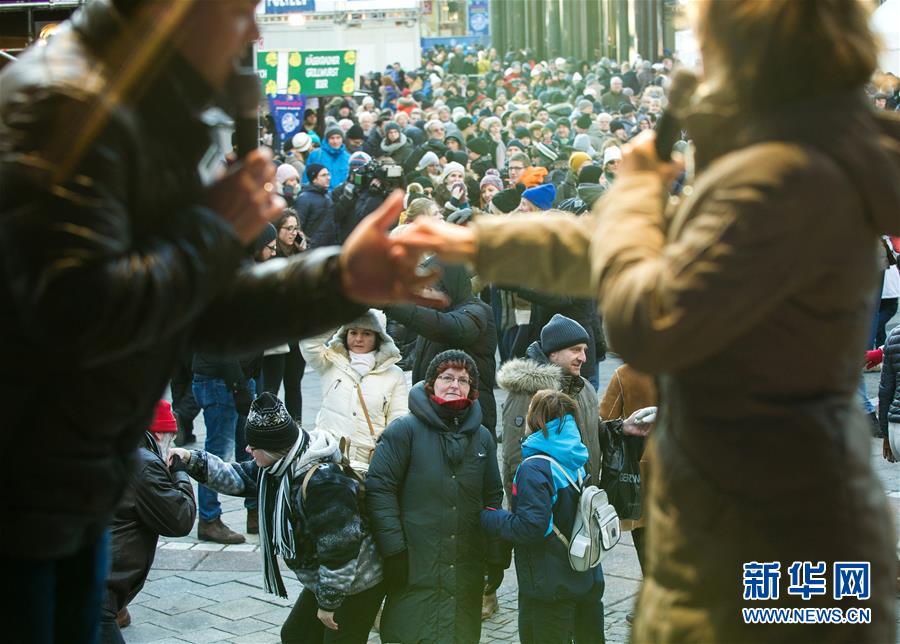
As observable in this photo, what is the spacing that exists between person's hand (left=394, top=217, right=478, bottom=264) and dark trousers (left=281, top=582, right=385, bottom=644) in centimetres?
369

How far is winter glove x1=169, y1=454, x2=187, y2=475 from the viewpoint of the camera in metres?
6.30

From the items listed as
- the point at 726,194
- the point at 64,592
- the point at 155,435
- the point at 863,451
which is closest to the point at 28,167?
the point at 64,592

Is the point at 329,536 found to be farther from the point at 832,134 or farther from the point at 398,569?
the point at 832,134

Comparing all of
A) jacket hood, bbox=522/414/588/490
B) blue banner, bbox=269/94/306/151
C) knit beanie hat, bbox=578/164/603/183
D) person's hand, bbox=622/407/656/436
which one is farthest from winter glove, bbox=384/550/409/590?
blue banner, bbox=269/94/306/151

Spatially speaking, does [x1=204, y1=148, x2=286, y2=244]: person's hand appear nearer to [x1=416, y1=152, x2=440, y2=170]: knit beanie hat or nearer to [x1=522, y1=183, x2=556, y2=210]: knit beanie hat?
[x1=522, y1=183, x2=556, y2=210]: knit beanie hat

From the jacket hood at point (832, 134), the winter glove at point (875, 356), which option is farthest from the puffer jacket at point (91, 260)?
the winter glove at point (875, 356)

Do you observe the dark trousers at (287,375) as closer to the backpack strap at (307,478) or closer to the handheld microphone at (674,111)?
the backpack strap at (307,478)

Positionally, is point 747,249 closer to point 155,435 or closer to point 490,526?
point 490,526

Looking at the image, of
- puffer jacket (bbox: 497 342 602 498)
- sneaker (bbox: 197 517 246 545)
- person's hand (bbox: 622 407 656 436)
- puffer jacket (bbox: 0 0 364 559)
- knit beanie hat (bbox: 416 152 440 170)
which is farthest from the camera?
knit beanie hat (bbox: 416 152 440 170)

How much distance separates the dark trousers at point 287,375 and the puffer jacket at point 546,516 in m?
4.15

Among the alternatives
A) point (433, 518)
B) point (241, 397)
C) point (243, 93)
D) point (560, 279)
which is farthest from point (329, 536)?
point (243, 93)

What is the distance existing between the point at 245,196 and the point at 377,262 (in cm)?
27

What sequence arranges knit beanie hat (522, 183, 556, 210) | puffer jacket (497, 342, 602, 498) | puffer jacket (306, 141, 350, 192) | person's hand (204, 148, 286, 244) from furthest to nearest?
puffer jacket (306, 141, 350, 192) → knit beanie hat (522, 183, 556, 210) → puffer jacket (497, 342, 602, 498) → person's hand (204, 148, 286, 244)

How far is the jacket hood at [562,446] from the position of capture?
599 cm
